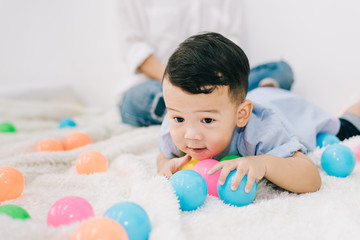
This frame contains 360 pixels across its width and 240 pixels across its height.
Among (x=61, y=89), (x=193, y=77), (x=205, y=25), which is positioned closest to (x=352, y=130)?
(x=193, y=77)

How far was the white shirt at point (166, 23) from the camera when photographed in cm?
175

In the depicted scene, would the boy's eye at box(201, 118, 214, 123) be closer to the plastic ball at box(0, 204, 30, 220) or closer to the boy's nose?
the boy's nose

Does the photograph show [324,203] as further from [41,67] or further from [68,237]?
[41,67]

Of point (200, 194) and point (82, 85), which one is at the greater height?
point (200, 194)

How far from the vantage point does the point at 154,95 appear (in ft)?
4.77

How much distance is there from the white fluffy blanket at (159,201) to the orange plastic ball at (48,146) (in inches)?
1.4

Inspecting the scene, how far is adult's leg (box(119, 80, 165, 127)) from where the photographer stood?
1458 mm

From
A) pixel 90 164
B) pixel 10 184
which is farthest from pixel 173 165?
pixel 10 184

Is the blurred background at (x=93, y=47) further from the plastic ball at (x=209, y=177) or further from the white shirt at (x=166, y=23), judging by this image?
the plastic ball at (x=209, y=177)

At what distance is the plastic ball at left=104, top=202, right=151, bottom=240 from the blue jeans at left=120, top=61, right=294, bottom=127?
2.92 ft

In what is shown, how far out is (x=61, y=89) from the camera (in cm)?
218

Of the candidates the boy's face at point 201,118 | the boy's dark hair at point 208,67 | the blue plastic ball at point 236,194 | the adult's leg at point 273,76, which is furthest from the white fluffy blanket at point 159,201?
the adult's leg at point 273,76

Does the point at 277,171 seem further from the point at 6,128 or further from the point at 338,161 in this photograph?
the point at 6,128

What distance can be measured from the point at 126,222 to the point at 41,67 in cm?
202
